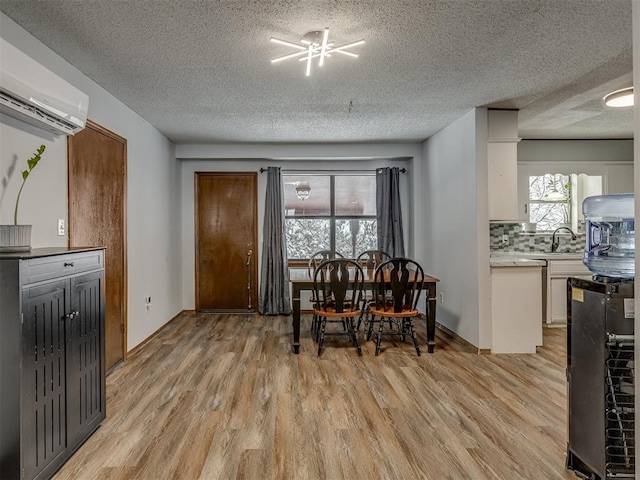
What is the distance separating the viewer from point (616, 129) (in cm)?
508

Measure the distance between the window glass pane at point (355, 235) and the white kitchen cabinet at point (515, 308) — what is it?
7.89 feet

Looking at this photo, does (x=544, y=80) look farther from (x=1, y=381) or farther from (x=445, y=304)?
(x=1, y=381)

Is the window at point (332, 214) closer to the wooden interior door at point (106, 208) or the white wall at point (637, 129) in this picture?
the wooden interior door at point (106, 208)

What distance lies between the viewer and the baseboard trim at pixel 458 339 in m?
3.92

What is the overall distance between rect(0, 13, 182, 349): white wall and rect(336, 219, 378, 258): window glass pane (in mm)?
2413

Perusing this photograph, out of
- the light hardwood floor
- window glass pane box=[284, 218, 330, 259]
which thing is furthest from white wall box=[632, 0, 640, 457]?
window glass pane box=[284, 218, 330, 259]

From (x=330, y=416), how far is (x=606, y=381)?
5.07 feet

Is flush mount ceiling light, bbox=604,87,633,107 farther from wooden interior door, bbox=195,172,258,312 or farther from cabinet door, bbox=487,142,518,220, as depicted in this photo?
wooden interior door, bbox=195,172,258,312

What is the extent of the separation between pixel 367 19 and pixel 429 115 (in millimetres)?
2202

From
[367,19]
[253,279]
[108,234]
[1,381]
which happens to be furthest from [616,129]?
[1,381]

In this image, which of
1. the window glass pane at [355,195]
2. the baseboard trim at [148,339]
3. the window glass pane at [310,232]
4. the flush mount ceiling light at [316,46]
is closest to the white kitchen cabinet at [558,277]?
the window glass pane at [355,195]

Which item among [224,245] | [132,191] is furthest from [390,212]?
[132,191]

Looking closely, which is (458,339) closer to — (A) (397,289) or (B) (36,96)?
(A) (397,289)

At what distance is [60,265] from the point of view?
205cm
